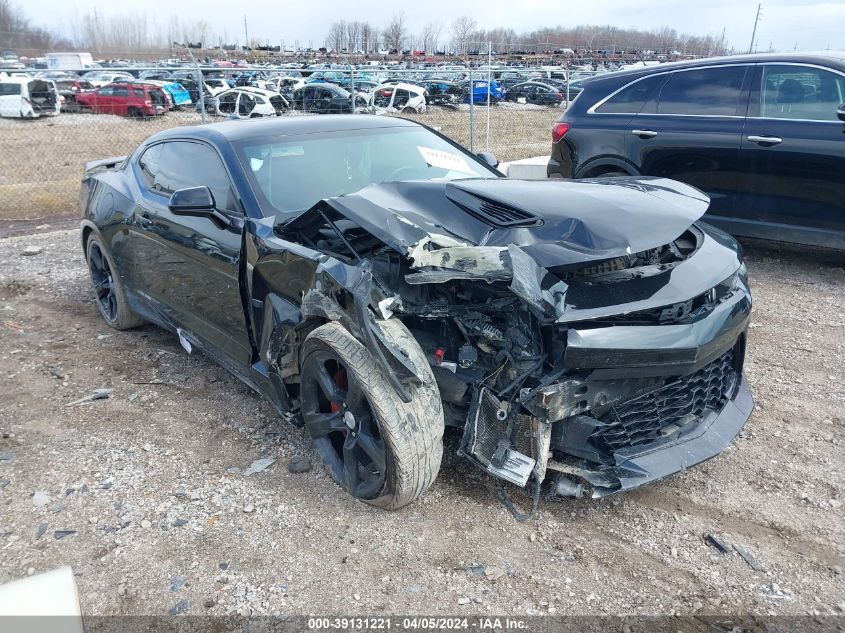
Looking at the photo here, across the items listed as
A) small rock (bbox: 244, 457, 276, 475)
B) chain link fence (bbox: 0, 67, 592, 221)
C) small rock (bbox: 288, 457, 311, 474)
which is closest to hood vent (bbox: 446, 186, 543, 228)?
small rock (bbox: 288, 457, 311, 474)

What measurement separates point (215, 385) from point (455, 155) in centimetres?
210

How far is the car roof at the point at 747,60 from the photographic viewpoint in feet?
17.9

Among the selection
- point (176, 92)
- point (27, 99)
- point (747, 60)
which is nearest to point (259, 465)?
point (747, 60)

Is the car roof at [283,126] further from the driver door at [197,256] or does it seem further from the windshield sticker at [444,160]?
the windshield sticker at [444,160]

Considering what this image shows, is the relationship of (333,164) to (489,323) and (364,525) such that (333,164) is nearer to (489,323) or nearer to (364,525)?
(489,323)

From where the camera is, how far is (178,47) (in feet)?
222

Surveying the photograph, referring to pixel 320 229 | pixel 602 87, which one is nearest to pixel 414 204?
pixel 320 229

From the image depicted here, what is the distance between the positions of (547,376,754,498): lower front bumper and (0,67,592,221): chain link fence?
6311 mm

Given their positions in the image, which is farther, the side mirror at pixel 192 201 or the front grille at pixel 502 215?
the side mirror at pixel 192 201

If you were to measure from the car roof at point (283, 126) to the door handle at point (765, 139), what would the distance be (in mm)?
3132

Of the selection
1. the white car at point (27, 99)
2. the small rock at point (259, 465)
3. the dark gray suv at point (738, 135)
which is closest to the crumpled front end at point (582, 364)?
the small rock at point (259, 465)

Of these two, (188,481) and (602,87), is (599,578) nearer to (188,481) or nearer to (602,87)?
(188,481)

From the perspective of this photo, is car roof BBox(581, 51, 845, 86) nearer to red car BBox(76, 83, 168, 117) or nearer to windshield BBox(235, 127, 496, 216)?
A: windshield BBox(235, 127, 496, 216)

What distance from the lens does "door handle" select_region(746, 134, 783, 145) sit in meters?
5.48
